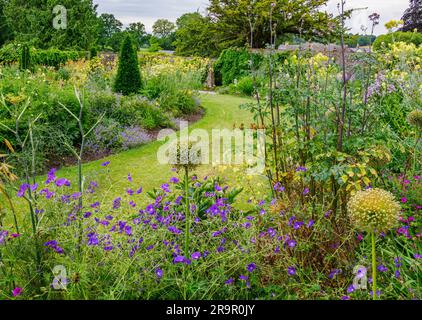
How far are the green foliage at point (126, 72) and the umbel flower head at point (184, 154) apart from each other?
8.14 metres

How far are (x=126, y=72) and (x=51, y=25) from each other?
15827 mm

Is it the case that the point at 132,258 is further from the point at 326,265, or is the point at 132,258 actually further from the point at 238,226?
the point at 326,265

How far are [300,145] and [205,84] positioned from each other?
15538mm

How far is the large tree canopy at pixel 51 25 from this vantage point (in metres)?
22.1

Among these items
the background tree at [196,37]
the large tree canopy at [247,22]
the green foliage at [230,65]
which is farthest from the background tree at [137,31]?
the green foliage at [230,65]

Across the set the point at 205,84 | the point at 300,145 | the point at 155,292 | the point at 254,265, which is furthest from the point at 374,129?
the point at 205,84

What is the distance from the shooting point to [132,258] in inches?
91.0

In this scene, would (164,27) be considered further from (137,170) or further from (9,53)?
(137,170)

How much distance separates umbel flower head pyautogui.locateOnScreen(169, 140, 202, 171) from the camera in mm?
2047

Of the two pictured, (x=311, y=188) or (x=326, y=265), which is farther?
(x=311, y=188)

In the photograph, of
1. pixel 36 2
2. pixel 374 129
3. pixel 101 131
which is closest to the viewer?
pixel 374 129

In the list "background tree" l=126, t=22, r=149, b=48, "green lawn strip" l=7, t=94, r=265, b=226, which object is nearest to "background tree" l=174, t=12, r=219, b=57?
"background tree" l=126, t=22, r=149, b=48

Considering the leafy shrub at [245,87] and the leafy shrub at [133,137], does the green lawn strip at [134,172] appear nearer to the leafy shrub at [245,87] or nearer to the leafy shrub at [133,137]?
the leafy shrub at [133,137]

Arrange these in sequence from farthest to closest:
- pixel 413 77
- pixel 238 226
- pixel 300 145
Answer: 1. pixel 413 77
2. pixel 300 145
3. pixel 238 226
